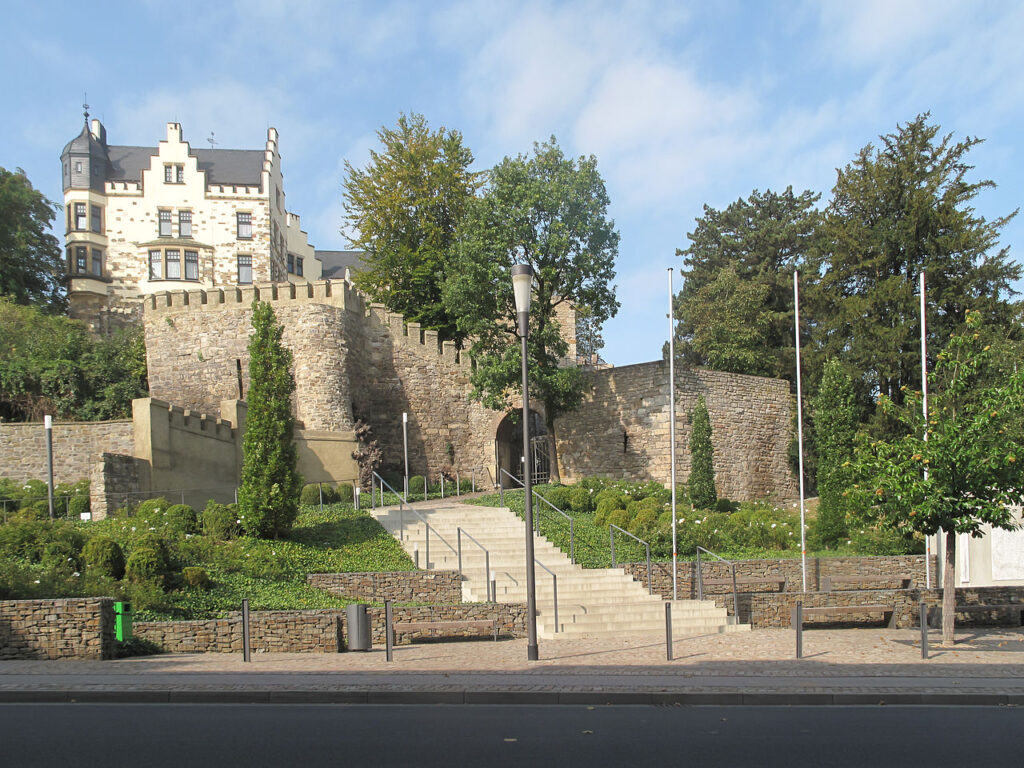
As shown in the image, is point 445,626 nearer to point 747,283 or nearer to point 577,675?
point 577,675

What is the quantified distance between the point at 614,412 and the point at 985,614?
1452 centimetres

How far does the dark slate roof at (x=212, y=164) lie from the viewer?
4512 centimetres

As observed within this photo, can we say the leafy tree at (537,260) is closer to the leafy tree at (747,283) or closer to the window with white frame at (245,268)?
the leafy tree at (747,283)

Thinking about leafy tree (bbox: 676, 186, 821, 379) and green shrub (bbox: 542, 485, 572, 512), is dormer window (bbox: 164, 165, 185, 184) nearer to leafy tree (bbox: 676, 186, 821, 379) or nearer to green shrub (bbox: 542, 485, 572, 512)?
leafy tree (bbox: 676, 186, 821, 379)

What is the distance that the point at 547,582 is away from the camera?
58.8 ft

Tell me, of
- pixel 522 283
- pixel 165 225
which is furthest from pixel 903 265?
pixel 165 225

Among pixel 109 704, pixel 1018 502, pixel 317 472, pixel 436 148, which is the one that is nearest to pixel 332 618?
pixel 109 704

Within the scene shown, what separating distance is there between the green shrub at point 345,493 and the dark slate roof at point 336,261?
26542mm

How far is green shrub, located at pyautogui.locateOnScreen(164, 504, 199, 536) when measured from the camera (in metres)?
19.9

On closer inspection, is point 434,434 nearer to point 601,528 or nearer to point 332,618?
point 601,528

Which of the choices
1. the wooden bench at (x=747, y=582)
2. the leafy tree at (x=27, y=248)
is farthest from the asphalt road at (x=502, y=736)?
the leafy tree at (x=27, y=248)

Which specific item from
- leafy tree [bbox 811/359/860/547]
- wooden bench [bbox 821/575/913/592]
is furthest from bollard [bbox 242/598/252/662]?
leafy tree [bbox 811/359/860/547]

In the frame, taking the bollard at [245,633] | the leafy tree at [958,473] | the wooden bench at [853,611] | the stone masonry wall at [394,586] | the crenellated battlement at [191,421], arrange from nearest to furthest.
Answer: the bollard at [245,633]
the leafy tree at [958,473]
the wooden bench at [853,611]
the stone masonry wall at [394,586]
the crenellated battlement at [191,421]

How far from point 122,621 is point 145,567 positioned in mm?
3225
